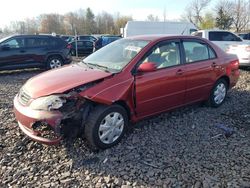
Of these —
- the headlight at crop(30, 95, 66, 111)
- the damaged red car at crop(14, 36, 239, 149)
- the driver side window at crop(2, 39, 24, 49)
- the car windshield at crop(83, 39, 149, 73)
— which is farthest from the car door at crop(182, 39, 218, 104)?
the driver side window at crop(2, 39, 24, 49)

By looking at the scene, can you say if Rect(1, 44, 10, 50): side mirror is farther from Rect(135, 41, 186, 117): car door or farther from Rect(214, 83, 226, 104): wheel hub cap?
Rect(214, 83, 226, 104): wheel hub cap

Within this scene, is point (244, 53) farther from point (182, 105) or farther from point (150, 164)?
point (150, 164)

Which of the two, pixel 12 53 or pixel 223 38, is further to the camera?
pixel 223 38

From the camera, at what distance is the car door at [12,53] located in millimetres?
9875

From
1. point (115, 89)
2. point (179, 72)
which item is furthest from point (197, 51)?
point (115, 89)

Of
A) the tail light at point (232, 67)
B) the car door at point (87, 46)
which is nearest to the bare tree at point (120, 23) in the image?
the car door at point (87, 46)

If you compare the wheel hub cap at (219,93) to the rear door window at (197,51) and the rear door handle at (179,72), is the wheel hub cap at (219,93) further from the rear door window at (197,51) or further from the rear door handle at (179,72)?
the rear door handle at (179,72)

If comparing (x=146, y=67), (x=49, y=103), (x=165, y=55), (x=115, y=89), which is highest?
(x=165, y=55)

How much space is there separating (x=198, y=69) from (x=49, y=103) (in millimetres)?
2892

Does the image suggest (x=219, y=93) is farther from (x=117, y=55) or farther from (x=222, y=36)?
(x=222, y=36)

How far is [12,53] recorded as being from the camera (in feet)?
32.7

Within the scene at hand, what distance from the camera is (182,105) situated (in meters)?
4.86

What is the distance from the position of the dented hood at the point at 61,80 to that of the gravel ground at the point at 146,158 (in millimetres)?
869

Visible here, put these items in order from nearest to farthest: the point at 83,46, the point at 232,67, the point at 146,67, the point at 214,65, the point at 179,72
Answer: the point at 146,67, the point at 179,72, the point at 214,65, the point at 232,67, the point at 83,46
